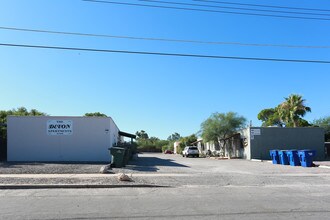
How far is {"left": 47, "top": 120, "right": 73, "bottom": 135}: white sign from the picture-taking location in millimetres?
29062

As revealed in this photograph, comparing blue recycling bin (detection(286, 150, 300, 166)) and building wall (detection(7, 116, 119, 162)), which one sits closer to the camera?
blue recycling bin (detection(286, 150, 300, 166))

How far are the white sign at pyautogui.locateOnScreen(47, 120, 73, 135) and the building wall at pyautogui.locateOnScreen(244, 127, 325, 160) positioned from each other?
57.6 ft

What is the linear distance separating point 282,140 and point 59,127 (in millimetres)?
21330

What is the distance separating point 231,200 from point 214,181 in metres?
5.32

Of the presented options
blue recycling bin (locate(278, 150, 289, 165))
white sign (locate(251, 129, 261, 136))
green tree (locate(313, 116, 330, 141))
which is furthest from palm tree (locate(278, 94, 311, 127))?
blue recycling bin (locate(278, 150, 289, 165))

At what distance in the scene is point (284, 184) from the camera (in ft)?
53.2

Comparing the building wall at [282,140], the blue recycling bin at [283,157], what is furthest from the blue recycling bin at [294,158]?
the building wall at [282,140]

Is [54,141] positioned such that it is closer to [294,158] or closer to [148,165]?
[148,165]

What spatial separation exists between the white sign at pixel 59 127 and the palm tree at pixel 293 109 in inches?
1294

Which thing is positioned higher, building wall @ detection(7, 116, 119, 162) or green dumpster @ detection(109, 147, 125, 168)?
building wall @ detection(7, 116, 119, 162)

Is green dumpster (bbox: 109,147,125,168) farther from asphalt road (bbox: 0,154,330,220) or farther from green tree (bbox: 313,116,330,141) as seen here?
green tree (bbox: 313,116,330,141)

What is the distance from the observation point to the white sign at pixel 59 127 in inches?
1144

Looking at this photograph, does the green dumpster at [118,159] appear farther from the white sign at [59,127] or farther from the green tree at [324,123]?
the green tree at [324,123]

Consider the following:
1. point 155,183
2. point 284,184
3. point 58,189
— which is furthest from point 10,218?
point 284,184
